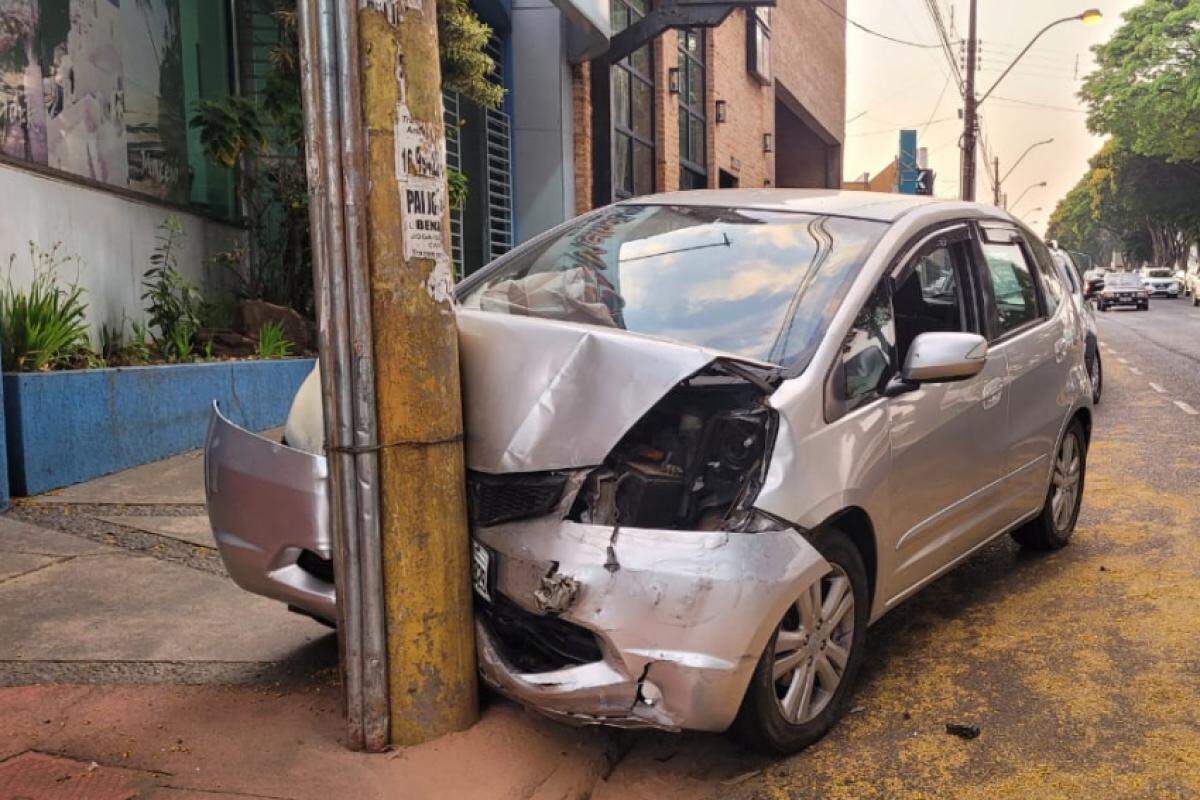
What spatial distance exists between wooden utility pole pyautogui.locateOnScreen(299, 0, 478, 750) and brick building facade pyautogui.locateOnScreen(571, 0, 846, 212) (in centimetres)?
1275

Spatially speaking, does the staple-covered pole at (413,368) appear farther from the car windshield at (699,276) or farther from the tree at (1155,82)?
the tree at (1155,82)

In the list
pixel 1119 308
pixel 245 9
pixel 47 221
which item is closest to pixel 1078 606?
pixel 47 221

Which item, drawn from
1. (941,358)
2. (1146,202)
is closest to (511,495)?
(941,358)

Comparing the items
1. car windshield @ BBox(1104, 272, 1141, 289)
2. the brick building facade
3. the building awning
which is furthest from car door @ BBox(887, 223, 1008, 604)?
car windshield @ BBox(1104, 272, 1141, 289)

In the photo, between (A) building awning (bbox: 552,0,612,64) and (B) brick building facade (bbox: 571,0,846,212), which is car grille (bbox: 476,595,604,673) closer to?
(A) building awning (bbox: 552,0,612,64)

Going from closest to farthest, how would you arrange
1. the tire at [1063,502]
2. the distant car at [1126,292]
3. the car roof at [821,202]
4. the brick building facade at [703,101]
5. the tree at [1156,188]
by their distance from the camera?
the car roof at [821,202]
the tire at [1063,502]
the brick building facade at [703,101]
the distant car at [1126,292]
the tree at [1156,188]

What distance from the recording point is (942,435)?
4289 mm

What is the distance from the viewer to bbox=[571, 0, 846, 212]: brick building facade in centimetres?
1641

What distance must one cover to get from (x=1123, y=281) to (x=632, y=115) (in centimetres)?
2869

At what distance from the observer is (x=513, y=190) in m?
15.7

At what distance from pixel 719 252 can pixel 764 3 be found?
1235 centimetres

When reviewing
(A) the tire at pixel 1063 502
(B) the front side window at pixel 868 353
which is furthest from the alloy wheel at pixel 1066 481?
(B) the front side window at pixel 868 353

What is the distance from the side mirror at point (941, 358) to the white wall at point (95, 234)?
5.33 meters

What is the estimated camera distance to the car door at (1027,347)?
16.5 ft
